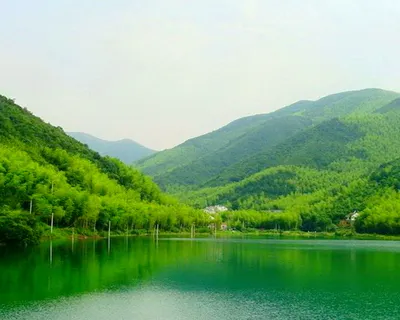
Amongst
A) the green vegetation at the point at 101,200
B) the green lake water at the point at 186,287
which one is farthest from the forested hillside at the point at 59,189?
the green lake water at the point at 186,287

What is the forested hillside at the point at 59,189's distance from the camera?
200 ft

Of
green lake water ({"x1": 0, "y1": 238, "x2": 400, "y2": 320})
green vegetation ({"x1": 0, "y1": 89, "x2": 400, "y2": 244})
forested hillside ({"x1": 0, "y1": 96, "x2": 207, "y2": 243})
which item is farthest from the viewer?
green vegetation ({"x1": 0, "y1": 89, "x2": 400, "y2": 244})

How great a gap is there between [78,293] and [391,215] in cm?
10396

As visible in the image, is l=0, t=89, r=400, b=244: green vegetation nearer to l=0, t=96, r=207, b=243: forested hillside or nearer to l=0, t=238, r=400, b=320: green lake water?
l=0, t=96, r=207, b=243: forested hillside

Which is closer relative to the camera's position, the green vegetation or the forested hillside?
the forested hillside

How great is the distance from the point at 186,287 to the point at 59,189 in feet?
140

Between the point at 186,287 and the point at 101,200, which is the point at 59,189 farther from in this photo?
the point at 186,287

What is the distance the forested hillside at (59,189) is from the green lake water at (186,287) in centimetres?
1298

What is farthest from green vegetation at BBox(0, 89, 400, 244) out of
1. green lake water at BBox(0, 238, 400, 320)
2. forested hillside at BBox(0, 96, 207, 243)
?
green lake water at BBox(0, 238, 400, 320)

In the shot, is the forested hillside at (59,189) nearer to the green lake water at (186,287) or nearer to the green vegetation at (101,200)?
the green vegetation at (101,200)

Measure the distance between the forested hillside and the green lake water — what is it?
42.6ft

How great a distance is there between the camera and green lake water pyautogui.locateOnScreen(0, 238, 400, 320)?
25734 mm

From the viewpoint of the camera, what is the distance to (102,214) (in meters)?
82.6

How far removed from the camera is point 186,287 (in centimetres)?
3356
